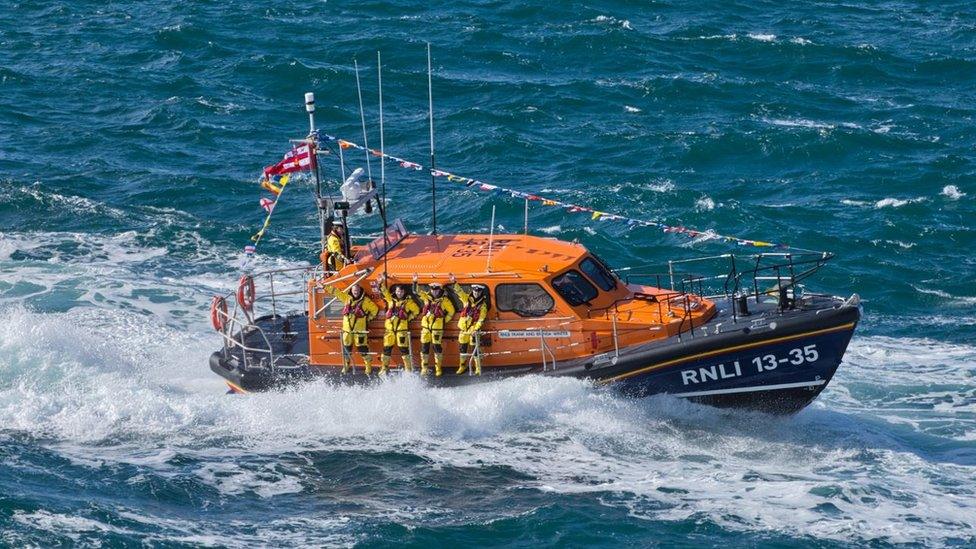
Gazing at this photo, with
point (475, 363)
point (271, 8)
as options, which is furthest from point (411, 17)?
point (475, 363)

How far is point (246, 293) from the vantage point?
2111 cm

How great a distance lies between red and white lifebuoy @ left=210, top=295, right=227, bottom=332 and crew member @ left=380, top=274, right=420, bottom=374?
3007 mm

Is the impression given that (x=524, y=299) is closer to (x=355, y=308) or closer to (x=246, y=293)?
(x=355, y=308)

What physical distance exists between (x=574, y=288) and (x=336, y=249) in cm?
368

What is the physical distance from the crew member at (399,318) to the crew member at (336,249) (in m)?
0.97

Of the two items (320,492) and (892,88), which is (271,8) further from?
(320,492)

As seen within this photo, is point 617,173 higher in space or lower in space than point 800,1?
lower

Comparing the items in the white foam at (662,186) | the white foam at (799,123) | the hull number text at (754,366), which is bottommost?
the hull number text at (754,366)

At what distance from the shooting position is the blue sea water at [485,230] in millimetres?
16969

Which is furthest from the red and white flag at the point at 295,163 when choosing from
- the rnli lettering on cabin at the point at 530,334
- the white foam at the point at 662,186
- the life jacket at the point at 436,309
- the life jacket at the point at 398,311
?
the white foam at the point at 662,186

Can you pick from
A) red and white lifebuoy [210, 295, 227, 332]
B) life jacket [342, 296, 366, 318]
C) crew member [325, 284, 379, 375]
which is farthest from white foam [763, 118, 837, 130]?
red and white lifebuoy [210, 295, 227, 332]

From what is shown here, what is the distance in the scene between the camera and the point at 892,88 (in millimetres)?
35969

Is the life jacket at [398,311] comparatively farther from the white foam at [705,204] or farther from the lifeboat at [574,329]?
the white foam at [705,204]

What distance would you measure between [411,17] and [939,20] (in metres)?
16.8
